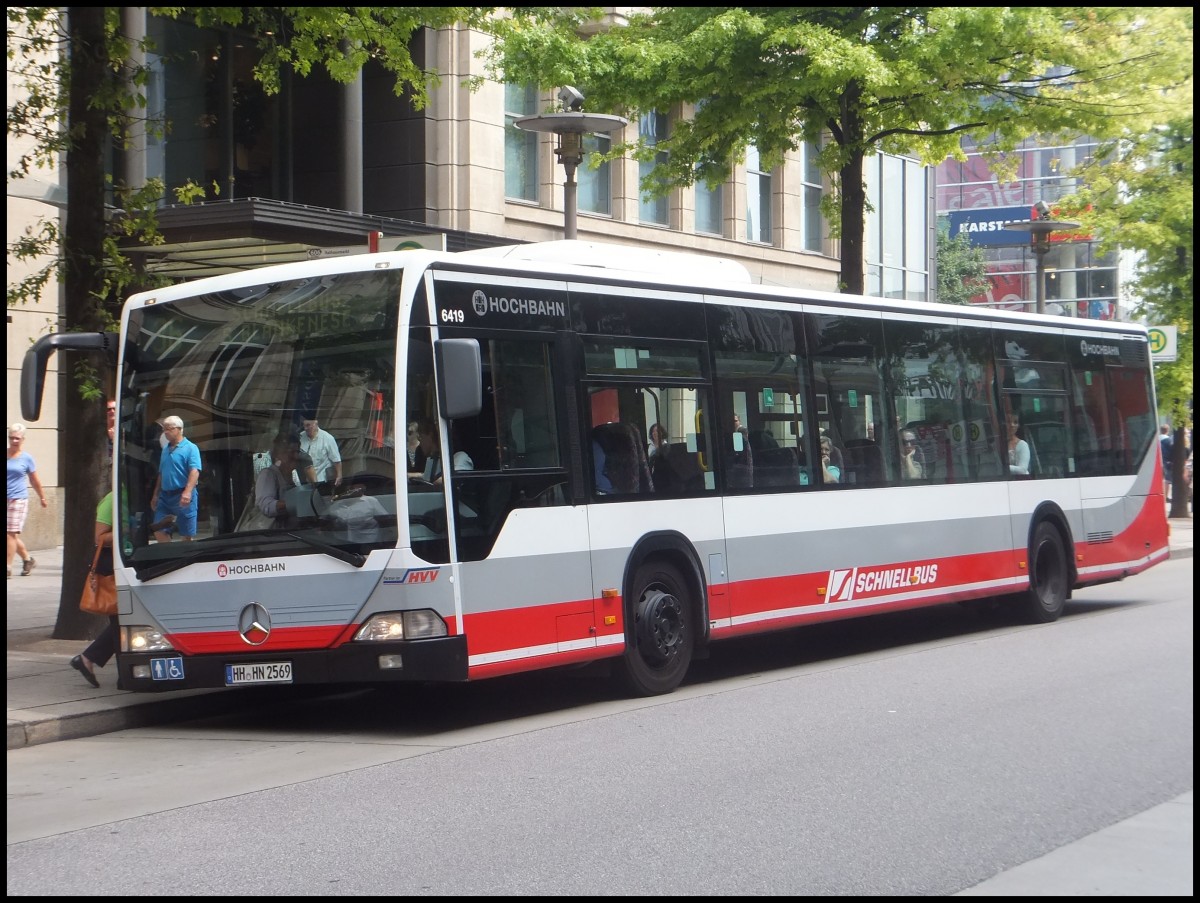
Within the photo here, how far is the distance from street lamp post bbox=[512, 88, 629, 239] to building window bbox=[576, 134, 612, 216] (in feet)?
42.2

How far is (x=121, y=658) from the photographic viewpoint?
10.5 metres

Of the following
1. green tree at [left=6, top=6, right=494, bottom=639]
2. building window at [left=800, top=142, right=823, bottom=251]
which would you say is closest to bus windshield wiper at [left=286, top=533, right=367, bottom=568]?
green tree at [left=6, top=6, right=494, bottom=639]

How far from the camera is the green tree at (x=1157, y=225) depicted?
3092cm

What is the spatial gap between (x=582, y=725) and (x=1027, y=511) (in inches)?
297

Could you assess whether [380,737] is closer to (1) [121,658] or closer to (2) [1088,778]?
(1) [121,658]

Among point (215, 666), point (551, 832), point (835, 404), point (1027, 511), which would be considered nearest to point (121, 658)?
point (215, 666)

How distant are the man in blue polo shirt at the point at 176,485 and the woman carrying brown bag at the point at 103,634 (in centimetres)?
108

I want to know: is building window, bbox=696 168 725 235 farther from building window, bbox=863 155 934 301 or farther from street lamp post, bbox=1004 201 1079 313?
building window, bbox=863 155 934 301

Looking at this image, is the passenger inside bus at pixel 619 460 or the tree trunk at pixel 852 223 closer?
the passenger inside bus at pixel 619 460

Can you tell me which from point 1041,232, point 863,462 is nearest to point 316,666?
point 863,462

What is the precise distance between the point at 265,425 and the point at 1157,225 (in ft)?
83.1

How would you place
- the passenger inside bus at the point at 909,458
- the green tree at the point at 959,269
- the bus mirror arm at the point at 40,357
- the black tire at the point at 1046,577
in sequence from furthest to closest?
the green tree at the point at 959,269, the black tire at the point at 1046,577, the passenger inside bus at the point at 909,458, the bus mirror arm at the point at 40,357

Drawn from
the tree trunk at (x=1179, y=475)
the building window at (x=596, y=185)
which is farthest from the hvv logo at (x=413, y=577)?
the tree trunk at (x=1179, y=475)

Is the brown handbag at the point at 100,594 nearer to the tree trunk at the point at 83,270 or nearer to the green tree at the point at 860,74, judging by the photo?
the tree trunk at the point at 83,270
